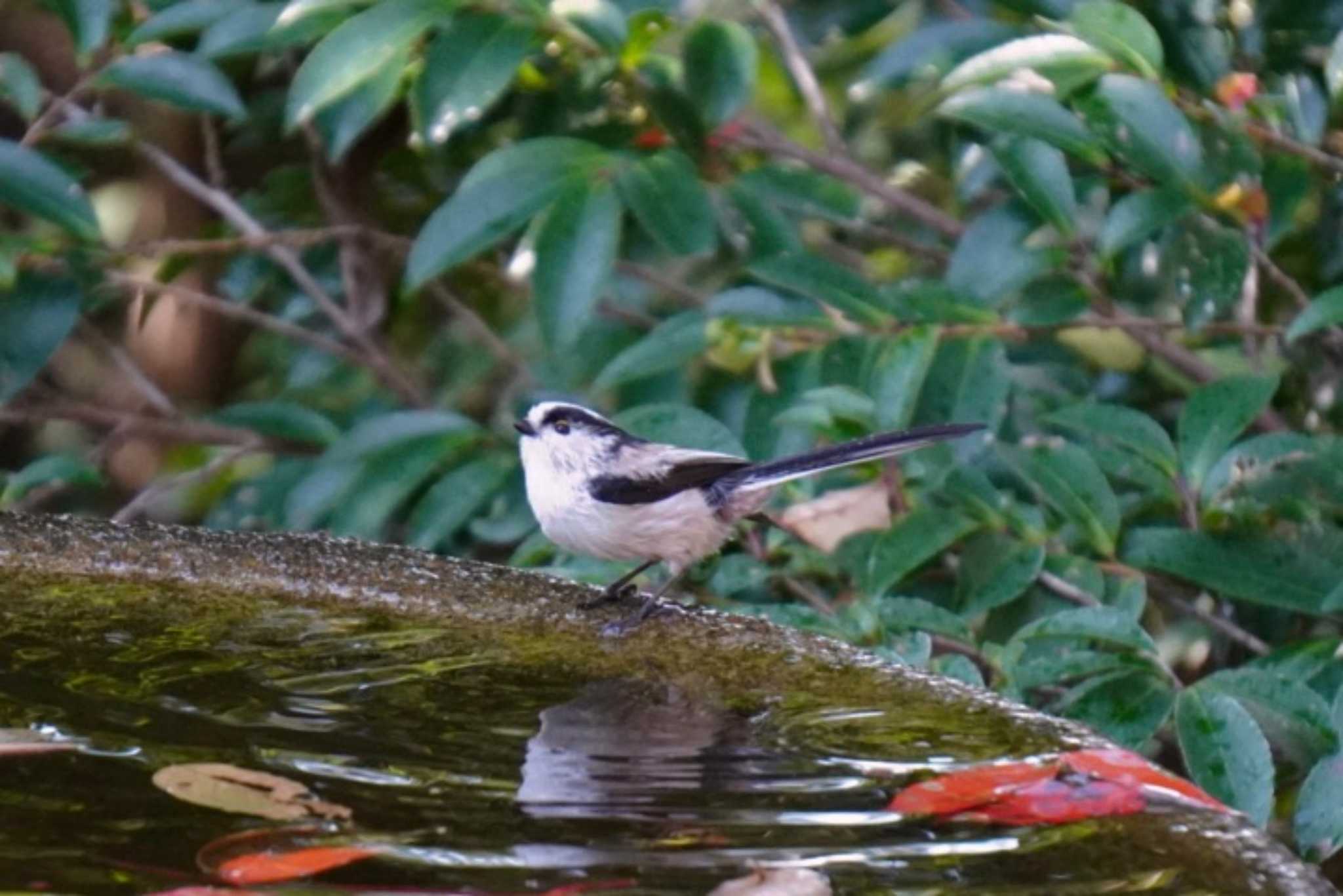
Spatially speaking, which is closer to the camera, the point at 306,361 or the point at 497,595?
the point at 497,595

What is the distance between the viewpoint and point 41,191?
3271mm

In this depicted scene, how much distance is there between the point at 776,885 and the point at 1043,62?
1842mm

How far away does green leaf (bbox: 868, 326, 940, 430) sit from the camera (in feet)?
9.50

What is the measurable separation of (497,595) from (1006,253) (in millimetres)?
1186

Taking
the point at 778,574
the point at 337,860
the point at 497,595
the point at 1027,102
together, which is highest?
the point at 1027,102

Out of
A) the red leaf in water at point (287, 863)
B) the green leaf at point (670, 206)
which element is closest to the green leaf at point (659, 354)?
the green leaf at point (670, 206)

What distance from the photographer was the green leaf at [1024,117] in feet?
9.24

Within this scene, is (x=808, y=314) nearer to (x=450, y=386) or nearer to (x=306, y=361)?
(x=450, y=386)

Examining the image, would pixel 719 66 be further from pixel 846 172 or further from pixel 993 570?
pixel 993 570

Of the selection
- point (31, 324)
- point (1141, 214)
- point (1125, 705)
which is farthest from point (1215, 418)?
point (31, 324)

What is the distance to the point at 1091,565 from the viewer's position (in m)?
2.80

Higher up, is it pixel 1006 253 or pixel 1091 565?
pixel 1006 253

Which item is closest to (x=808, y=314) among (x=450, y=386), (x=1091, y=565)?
(x=1091, y=565)

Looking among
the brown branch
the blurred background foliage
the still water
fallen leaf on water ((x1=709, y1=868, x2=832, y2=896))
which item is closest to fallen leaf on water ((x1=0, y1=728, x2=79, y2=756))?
the still water
